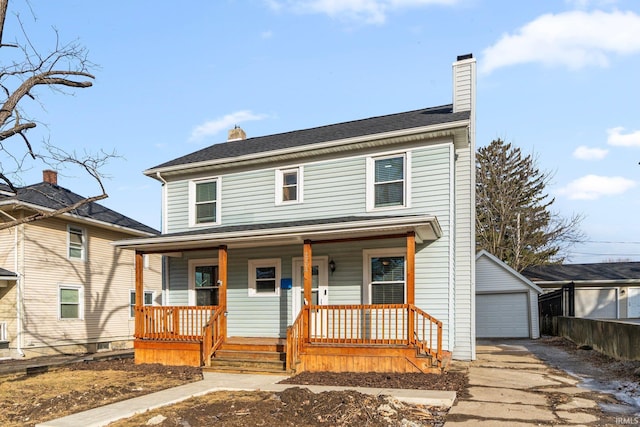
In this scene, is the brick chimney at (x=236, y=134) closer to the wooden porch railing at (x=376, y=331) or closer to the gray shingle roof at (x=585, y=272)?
the wooden porch railing at (x=376, y=331)

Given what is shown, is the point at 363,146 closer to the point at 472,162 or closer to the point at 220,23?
the point at 472,162

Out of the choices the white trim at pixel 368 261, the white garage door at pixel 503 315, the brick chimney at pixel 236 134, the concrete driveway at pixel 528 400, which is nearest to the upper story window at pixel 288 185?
the white trim at pixel 368 261

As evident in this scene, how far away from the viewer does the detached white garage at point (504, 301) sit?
19578mm

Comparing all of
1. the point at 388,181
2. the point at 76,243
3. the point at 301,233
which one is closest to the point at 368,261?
the point at 388,181

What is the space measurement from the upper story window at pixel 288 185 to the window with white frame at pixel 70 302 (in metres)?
8.64

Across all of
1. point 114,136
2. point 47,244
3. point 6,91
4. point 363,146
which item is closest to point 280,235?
point 363,146

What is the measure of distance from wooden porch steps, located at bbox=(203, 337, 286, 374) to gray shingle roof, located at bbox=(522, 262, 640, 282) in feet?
56.7

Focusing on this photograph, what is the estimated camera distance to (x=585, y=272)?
24.8 meters

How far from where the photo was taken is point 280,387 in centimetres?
842

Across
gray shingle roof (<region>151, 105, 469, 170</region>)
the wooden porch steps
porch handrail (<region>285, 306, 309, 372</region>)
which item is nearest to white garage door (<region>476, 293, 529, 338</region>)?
gray shingle roof (<region>151, 105, 469, 170</region>)

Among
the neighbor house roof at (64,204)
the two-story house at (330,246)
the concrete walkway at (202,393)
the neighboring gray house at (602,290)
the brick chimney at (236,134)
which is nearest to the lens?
the concrete walkway at (202,393)

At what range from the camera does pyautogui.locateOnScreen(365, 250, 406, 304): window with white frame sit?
11.4 m

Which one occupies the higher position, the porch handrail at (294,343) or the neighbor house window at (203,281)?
the neighbor house window at (203,281)

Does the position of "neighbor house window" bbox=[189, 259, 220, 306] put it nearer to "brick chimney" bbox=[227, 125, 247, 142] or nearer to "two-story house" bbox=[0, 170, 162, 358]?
"two-story house" bbox=[0, 170, 162, 358]
